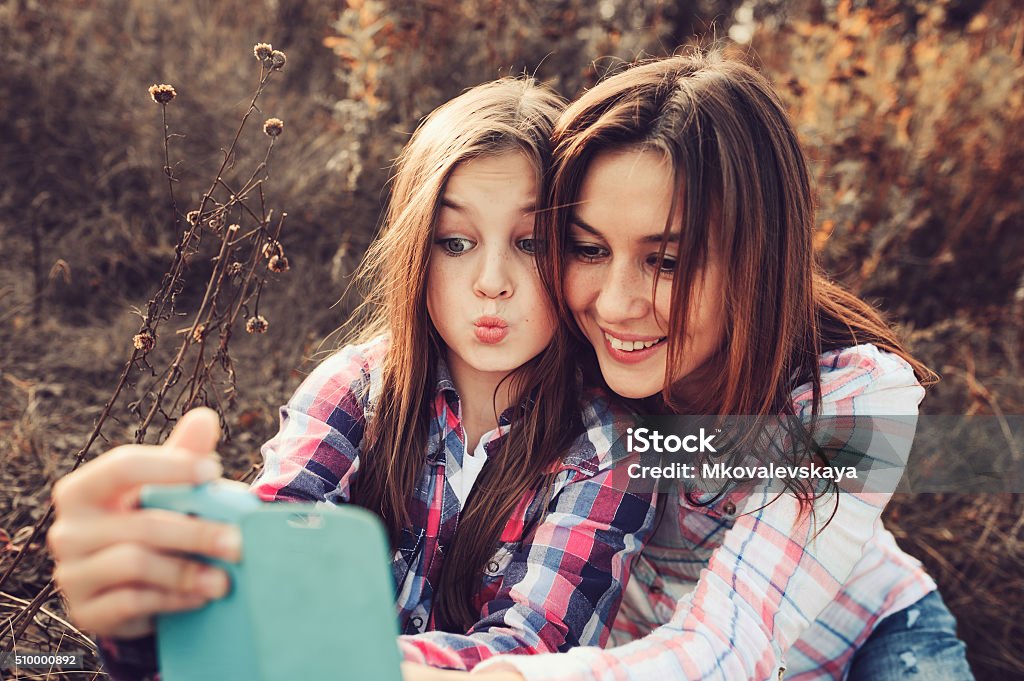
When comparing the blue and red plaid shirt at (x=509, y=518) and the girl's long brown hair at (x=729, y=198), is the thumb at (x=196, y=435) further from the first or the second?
the girl's long brown hair at (x=729, y=198)

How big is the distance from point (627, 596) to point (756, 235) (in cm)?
89

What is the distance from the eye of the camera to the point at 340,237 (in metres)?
2.92

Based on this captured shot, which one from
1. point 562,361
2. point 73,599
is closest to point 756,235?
point 562,361

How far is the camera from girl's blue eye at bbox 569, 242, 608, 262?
1.44m

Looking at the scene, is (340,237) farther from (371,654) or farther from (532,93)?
(371,654)

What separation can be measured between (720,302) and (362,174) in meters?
1.83

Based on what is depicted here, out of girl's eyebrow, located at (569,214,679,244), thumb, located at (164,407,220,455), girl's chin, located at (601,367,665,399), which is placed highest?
girl's eyebrow, located at (569,214,679,244)

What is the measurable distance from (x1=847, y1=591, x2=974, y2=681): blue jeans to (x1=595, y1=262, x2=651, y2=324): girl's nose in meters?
0.95

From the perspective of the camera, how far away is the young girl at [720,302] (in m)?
1.31

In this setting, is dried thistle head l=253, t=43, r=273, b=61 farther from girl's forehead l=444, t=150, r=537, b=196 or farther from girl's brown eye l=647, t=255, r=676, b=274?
girl's brown eye l=647, t=255, r=676, b=274

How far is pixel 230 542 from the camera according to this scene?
2.25ft

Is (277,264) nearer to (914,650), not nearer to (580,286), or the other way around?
(580,286)

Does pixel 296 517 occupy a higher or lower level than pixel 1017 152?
lower

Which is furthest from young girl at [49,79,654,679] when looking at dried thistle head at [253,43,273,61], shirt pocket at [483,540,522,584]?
dried thistle head at [253,43,273,61]
